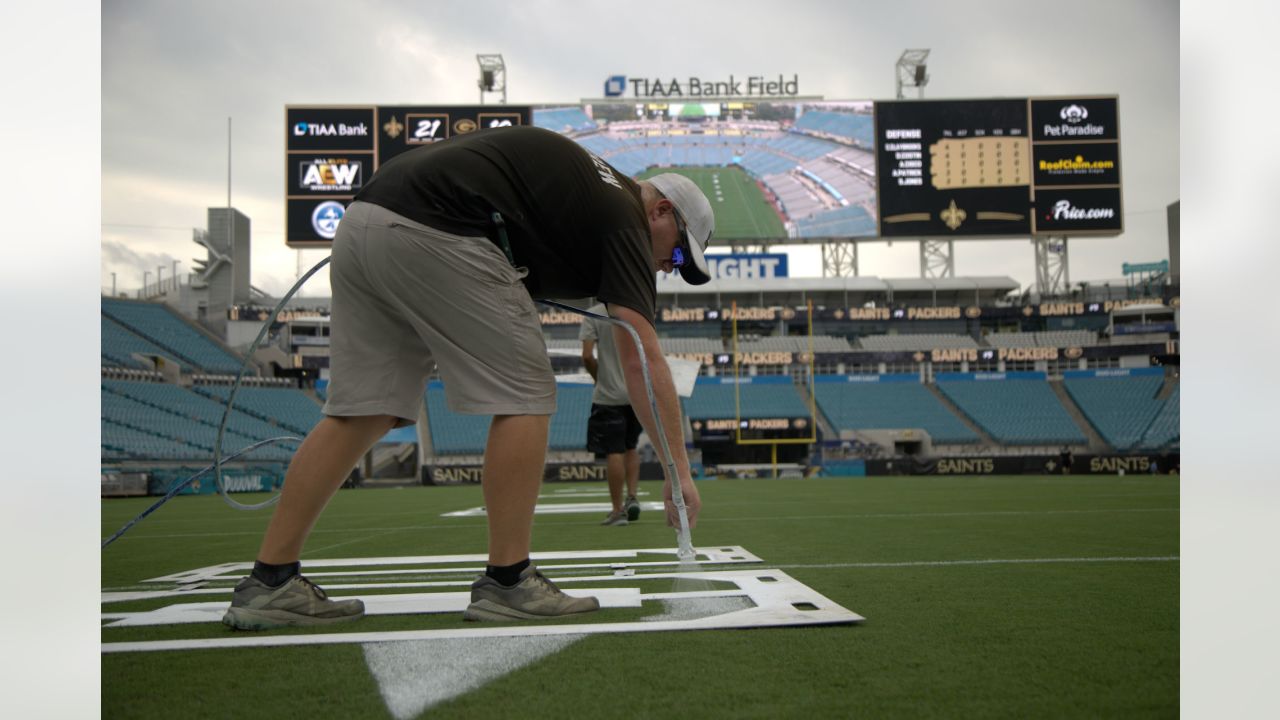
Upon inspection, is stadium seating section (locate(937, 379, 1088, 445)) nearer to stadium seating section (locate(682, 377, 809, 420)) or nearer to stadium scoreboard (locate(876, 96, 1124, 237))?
stadium seating section (locate(682, 377, 809, 420))

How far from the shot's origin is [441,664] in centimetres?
150

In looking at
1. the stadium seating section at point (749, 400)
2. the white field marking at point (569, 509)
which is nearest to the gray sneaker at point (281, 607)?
the white field marking at point (569, 509)

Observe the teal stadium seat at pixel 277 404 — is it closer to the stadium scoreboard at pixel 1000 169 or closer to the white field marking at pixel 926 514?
the stadium scoreboard at pixel 1000 169

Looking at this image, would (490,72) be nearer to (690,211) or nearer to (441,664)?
(690,211)

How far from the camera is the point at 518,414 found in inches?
72.9

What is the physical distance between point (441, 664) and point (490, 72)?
84.8ft

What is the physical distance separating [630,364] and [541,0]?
13.2 m

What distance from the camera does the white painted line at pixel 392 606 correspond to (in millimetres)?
2010

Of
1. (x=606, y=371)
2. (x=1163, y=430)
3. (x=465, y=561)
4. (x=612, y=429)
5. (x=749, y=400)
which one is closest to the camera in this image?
(x=465, y=561)

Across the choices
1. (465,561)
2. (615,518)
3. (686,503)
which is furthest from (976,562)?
(615,518)

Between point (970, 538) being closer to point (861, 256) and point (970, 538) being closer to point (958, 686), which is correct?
point (958, 686)

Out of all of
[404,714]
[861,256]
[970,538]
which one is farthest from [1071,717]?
[861,256]

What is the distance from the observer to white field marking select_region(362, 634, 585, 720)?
4.29 ft
